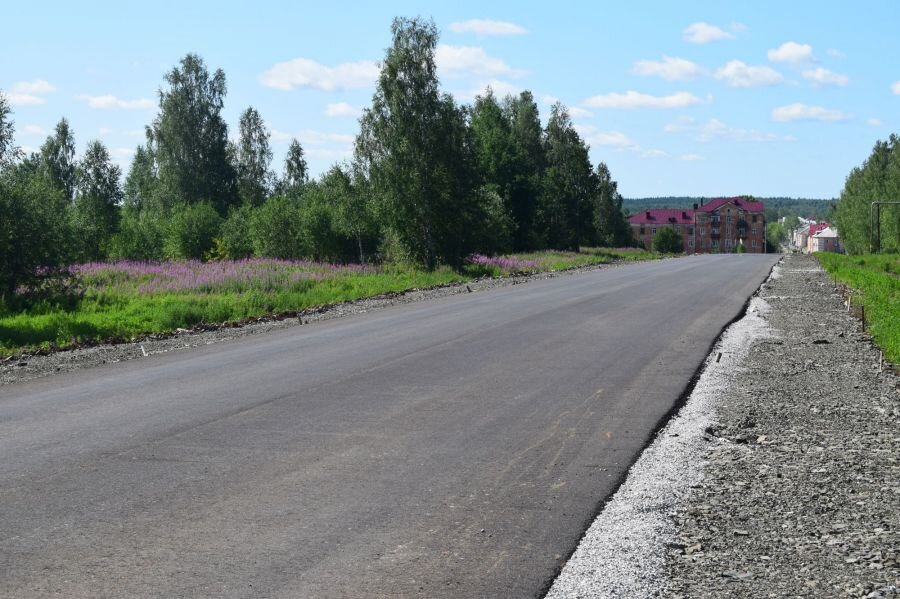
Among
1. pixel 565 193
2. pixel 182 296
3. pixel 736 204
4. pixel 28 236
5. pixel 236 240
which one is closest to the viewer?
pixel 28 236

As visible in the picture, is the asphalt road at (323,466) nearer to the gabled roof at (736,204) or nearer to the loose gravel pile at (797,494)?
the loose gravel pile at (797,494)

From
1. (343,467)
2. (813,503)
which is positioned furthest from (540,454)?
(813,503)

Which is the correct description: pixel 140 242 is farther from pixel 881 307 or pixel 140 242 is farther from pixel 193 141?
pixel 881 307

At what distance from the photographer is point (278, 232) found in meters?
44.7

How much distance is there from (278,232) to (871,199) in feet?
207

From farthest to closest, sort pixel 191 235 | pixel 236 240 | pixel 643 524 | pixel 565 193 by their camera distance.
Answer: pixel 565 193 → pixel 191 235 → pixel 236 240 → pixel 643 524

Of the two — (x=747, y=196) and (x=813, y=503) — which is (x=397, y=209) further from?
(x=747, y=196)

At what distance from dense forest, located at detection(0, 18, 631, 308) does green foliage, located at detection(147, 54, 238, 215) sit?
106 millimetres

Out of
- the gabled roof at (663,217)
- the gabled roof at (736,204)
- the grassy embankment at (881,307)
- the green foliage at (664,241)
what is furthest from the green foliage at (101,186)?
the gabled roof at (736,204)

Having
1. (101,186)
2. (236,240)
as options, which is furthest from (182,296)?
(101,186)

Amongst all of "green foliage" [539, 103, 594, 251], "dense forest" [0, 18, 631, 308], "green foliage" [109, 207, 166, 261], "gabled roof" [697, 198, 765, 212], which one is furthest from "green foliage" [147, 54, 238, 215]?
"gabled roof" [697, 198, 765, 212]

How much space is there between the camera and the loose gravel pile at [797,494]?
4434 mm

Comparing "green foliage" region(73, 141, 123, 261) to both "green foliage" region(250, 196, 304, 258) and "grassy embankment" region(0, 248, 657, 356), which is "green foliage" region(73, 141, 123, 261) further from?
"grassy embankment" region(0, 248, 657, 356)

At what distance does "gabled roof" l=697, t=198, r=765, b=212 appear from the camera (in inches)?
7067
